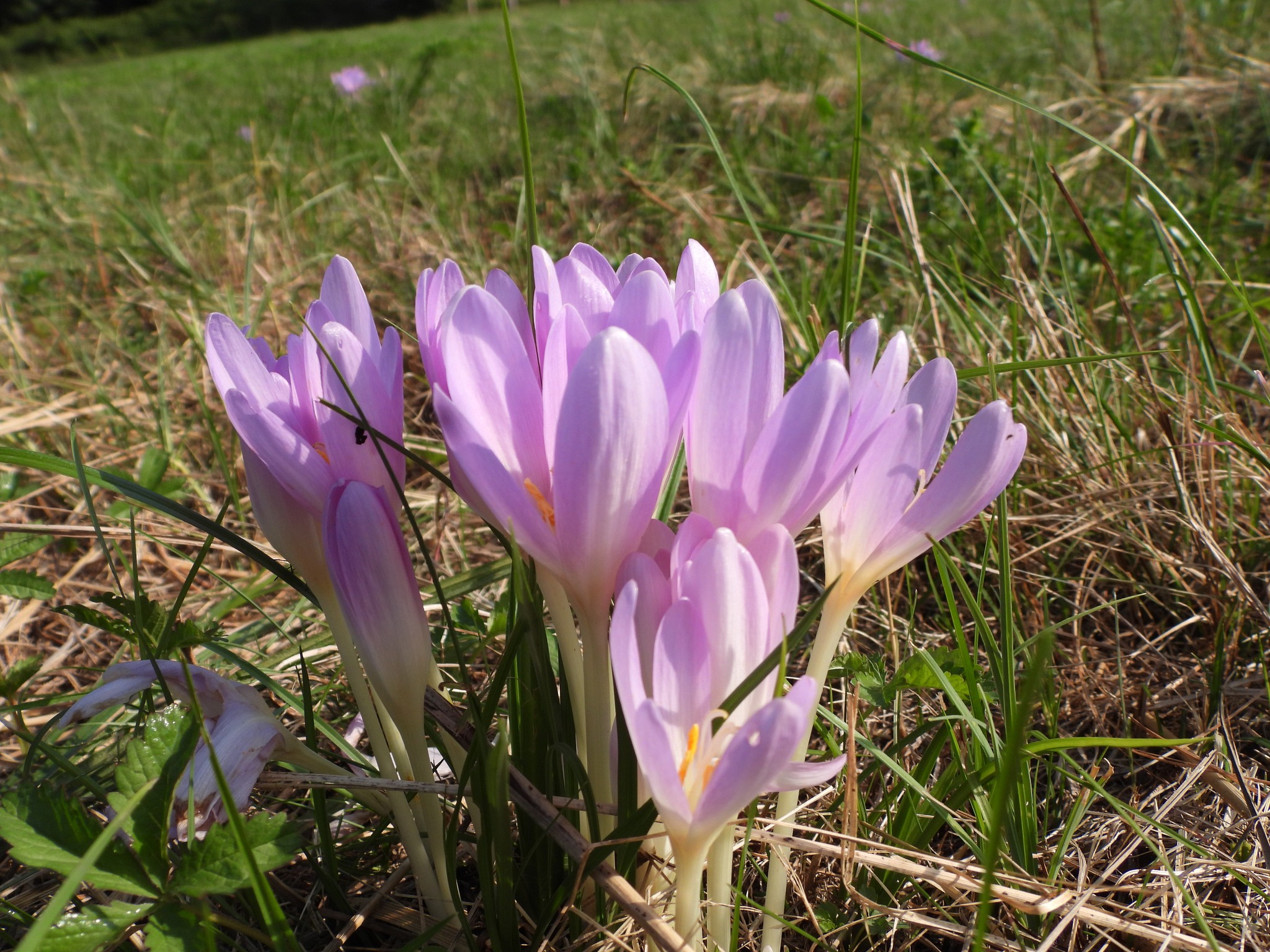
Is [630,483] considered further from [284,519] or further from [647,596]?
[284,519]

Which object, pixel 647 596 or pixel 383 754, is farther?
pixel 383 754

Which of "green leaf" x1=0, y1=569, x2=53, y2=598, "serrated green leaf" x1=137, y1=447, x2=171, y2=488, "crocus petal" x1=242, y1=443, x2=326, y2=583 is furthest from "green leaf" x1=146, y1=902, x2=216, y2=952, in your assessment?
"serrated green leaf" x1=137, y1=447, x2=171, y2=488

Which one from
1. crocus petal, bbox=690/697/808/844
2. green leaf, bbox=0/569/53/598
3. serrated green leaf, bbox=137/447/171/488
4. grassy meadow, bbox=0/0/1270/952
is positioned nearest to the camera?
crocus petal, bbox=690/697/808/844

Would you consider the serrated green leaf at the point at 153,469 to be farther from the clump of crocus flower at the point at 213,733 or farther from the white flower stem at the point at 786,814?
the white flower stem at the point at 786,814

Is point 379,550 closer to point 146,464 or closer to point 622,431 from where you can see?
point 622,431

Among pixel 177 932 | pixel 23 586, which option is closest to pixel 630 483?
pixel 177 932

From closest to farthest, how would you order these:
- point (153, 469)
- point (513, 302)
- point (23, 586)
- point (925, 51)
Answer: point (513, 302) → point (23, 586) → point (153, 469) → point (925, 51)

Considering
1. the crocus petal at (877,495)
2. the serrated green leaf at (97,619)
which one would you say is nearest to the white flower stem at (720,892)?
the crocus petal at (877,495)

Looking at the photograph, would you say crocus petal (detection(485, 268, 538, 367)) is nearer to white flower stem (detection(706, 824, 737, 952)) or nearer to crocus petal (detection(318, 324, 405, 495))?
crocus petal (detection(318, 324, 405, 495))
